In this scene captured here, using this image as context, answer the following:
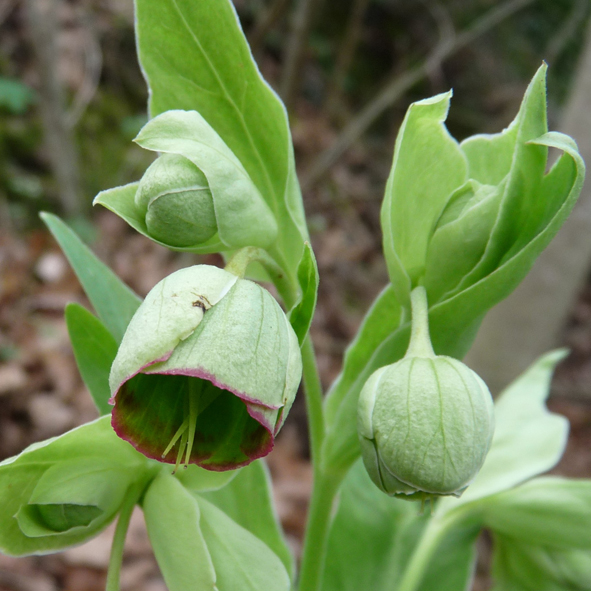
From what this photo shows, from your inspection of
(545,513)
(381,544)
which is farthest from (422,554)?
(545,513)

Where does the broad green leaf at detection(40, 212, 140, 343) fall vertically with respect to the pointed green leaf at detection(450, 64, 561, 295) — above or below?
below

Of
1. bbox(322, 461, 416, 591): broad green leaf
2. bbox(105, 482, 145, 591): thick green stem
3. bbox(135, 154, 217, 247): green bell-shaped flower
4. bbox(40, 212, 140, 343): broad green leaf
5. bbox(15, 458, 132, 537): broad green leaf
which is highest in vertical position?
bbox(135, 154, 217, 247): green bell-shaped flower

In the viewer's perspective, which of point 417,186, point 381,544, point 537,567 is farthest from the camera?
point 381,544

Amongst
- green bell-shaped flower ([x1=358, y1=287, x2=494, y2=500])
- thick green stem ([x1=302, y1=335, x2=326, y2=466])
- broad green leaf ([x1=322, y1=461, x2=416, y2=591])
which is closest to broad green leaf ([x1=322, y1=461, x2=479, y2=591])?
broad green leaf ([x1=322, y1=461, x2=416, y2=591])

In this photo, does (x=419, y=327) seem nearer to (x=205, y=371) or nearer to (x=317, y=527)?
(x=205, y=371)

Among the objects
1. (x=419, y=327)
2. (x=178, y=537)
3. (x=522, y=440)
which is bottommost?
(x=522, y=440)

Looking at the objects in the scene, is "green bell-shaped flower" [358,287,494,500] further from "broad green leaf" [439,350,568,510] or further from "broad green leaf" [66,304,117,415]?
"broad green leaf" [439,350,568,510]

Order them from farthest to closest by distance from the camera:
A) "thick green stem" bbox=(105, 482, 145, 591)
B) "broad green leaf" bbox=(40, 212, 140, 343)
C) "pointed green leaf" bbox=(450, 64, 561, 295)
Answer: "broad green leaf" bbox=(40, 212, 140, 343)
"thick green stem" bbox=(105, 482, 145, 591)
"pointed green leaf" bbox=(450, 64, 561, 295)

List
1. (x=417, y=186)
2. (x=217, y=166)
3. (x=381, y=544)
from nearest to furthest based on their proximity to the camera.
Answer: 1. (x=217, y=166)
2. (x=417, y=186)
3. (x=381, y=544)
